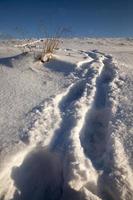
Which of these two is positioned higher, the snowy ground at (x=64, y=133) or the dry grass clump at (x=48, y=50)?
the dry grass clump at (x=48, y=50)

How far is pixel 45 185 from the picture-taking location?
166 cm

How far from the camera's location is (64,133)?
6.54 ft

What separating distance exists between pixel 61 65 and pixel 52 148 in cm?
151

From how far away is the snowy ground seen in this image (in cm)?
159

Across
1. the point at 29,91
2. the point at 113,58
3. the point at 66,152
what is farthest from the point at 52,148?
the point at 113,58

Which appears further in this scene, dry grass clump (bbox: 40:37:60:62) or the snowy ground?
dry grass clump (bbox: 40:37:60:62)

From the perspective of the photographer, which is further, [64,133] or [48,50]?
[48,50]

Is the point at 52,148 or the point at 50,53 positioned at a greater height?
the point at 50,53

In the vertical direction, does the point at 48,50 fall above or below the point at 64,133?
above

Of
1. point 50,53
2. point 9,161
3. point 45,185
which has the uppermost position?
point 50,53

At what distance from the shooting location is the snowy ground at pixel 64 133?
1.59 m

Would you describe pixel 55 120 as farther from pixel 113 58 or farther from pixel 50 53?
pixel 113 58

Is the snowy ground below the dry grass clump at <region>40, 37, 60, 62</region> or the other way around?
below

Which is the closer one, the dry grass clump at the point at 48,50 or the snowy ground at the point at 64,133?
the snowy ground at the point at 64,133
